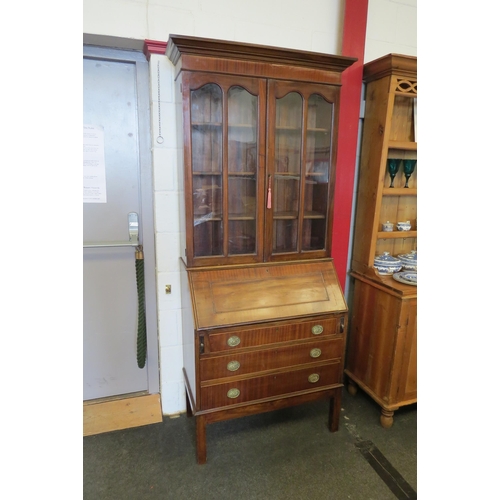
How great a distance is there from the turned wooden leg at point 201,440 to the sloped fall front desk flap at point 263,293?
510mm

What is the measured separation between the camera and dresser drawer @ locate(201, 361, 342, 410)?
1.71 meters

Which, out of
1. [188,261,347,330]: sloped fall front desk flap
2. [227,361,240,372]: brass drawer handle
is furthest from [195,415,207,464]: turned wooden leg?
[188,261,347,330]: sloped fall front desk flap

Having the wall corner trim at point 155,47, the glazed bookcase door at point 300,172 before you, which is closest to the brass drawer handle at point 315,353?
the glazed bookcase door at point 300,172

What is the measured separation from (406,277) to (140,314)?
5.32ft

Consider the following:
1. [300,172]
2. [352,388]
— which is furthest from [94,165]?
[352,388]

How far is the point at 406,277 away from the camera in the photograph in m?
2.11

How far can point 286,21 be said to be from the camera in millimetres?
1938

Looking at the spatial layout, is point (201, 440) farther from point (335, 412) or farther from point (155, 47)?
point (155, 47)

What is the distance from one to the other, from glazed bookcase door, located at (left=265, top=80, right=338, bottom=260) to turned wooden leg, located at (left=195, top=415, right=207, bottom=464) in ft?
2.93

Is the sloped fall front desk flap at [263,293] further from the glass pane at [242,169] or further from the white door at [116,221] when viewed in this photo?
the white door at [116,221]
